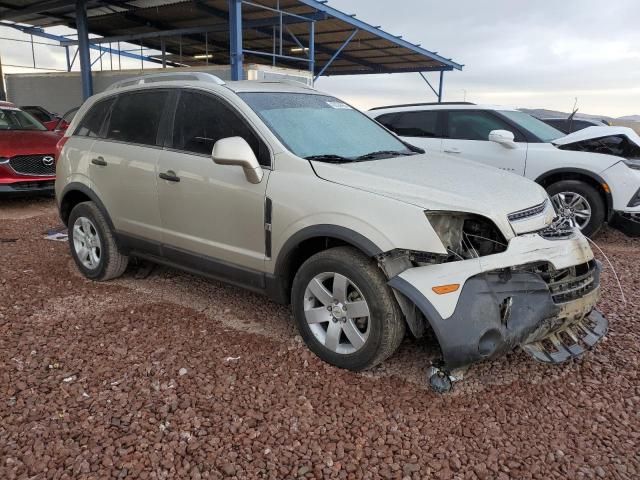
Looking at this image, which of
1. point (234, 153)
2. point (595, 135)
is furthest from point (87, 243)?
point (595, 135)

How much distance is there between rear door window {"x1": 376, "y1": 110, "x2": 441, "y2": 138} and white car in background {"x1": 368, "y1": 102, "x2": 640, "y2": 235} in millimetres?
15

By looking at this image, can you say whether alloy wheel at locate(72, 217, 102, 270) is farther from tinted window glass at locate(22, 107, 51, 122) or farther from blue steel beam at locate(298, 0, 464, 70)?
tinted window glass at locate(22, 107, 51, 122)

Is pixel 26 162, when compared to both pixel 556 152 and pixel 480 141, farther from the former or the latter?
pixel 556 152

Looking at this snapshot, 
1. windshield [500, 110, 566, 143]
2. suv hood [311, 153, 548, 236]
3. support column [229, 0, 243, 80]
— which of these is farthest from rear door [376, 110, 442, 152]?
suv hood [311, 153, 548, 236]

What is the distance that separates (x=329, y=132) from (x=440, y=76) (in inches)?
702

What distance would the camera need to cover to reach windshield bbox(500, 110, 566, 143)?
23.4 feet

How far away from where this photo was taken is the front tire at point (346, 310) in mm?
3008

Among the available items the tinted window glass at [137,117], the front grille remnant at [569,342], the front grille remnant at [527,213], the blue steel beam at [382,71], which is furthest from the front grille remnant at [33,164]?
the blue steel beam at [382,71]

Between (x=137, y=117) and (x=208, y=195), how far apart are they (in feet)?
4.01

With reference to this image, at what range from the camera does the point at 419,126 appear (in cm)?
779

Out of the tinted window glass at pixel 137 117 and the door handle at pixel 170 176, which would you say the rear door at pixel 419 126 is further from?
the door handle at pixel 170 176

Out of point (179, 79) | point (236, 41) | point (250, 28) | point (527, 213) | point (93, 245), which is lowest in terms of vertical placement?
point (93, 245)

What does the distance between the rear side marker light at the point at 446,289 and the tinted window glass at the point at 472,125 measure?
4981 millimetres

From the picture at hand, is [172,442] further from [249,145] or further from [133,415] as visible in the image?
[249,145]
